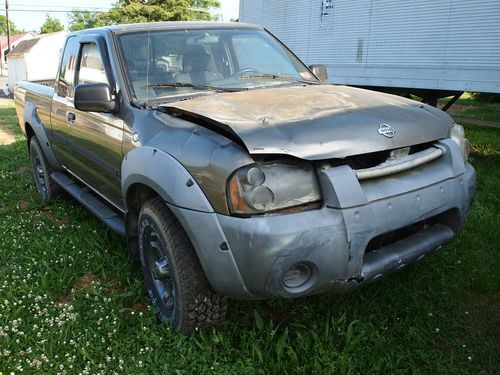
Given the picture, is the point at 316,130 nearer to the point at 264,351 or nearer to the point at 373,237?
the point at 373,237

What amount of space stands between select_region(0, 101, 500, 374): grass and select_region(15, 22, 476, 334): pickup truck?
220 millimetres

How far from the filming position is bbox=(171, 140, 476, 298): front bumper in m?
2.13

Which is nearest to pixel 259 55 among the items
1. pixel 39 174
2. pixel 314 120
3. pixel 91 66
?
pixel 91 66

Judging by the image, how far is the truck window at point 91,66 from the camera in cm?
351

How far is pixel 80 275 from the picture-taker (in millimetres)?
3656

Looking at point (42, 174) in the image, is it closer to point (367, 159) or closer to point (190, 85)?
point (190, 85)

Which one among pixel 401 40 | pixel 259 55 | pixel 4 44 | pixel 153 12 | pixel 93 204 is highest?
pixel 153 12

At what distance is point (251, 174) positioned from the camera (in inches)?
85.3

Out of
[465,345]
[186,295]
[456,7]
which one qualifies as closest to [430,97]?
[456,7]

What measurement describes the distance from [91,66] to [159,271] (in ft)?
6.27

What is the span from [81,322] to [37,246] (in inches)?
53.5

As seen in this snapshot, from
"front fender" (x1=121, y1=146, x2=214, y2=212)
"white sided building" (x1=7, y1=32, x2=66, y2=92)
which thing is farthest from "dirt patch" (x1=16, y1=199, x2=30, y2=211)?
"white sided building" (x1=7, y1=32, x2=66, y2=92)

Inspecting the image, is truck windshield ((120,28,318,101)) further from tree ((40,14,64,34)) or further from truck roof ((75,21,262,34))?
tree ((40,14,64,34))

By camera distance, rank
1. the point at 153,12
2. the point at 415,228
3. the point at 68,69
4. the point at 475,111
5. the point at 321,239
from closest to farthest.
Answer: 1. the point at 321,239
2. the point at 415,228
3. the point at 68,69
4. the point at 475,111
5. the point at 153,12
